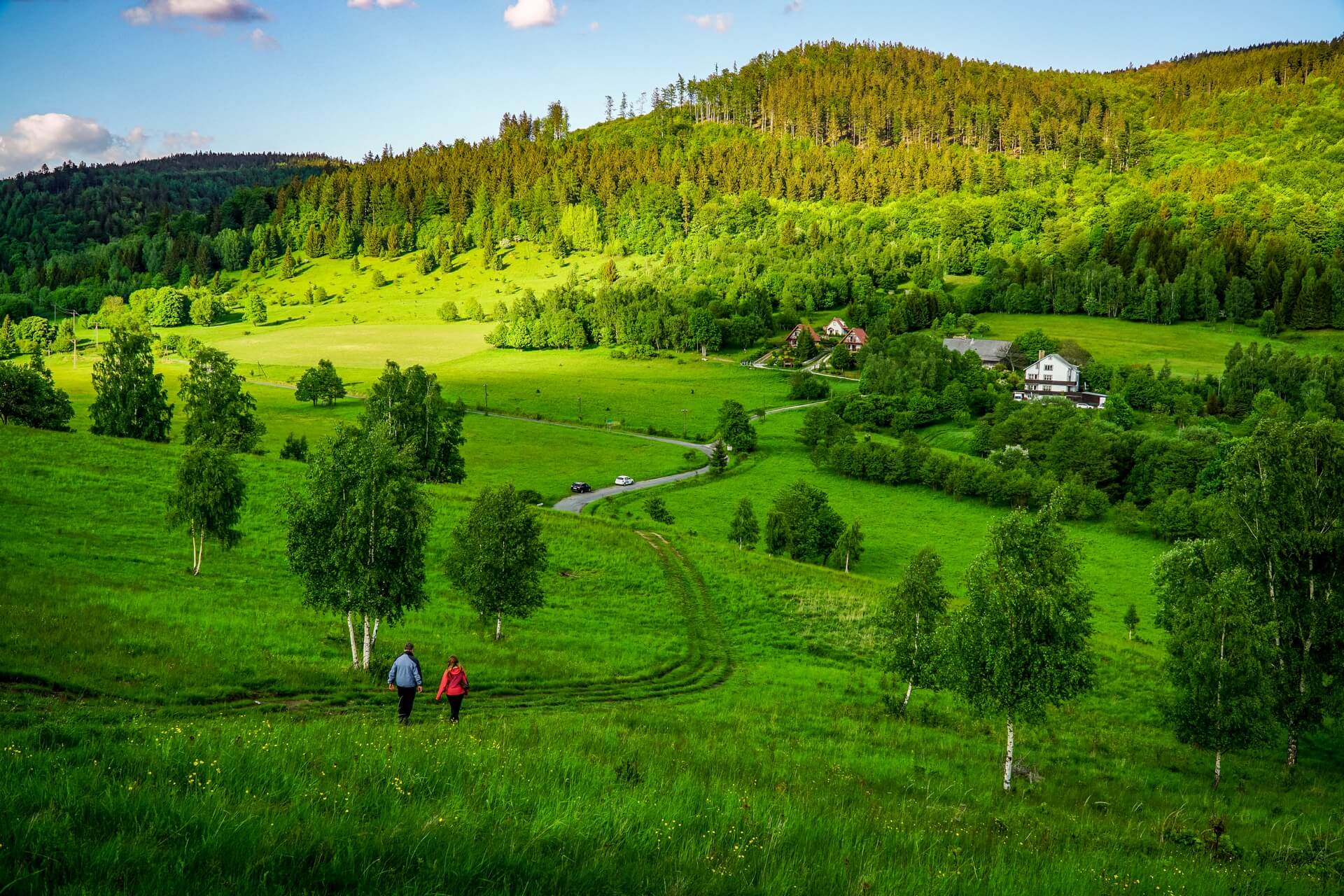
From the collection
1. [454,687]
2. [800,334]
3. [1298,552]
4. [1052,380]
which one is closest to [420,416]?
[454,687]

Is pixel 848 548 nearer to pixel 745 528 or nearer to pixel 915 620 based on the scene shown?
pixel 745 528

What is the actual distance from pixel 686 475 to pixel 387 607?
77.2 meters

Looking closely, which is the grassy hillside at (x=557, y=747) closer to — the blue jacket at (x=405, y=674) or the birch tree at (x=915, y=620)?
the blue jacket at (x=405, y=674)

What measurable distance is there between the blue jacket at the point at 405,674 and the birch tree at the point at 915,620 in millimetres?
20992

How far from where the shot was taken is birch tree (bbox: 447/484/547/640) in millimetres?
36719

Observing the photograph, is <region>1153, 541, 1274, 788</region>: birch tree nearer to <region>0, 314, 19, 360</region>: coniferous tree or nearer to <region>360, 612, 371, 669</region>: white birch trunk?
<region>360, 612, 371, 669</region>: white birch trunk

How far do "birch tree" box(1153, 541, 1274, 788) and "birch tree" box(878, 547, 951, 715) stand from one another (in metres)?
8.37

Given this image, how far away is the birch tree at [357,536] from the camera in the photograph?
86.8 ft

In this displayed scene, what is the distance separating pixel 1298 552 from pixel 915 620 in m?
13.8

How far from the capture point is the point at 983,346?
16212 centimetres

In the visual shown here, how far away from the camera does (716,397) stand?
14575cm

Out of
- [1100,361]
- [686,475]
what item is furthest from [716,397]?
[1100,361]

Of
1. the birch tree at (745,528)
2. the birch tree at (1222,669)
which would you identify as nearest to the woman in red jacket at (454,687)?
the birch tree at (1222,669)

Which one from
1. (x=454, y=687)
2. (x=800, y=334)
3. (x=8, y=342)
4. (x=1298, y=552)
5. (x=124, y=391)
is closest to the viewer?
(x=454, y=687)
